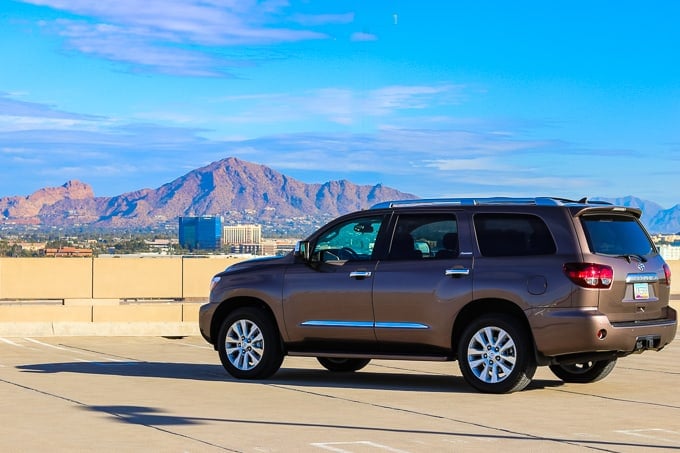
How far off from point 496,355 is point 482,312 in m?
0.52

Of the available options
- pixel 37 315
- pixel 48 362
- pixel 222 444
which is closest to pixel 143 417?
pixel 222 444

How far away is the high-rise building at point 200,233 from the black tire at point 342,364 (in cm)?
3052

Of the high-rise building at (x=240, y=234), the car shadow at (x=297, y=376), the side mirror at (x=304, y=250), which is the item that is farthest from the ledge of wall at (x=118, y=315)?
the high-rise building at (x=240, y=234)

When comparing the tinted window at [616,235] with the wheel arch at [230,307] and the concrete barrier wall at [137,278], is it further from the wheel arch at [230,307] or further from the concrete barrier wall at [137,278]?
the concrete barrier wall at [137,278]

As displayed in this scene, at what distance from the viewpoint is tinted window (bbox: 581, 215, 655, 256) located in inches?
540

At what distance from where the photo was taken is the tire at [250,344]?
598 inches

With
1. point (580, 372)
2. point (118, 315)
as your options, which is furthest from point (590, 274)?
point (118, 315)

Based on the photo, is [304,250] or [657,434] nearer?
[657,434]

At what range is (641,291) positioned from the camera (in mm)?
13812

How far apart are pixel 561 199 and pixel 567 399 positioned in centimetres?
215

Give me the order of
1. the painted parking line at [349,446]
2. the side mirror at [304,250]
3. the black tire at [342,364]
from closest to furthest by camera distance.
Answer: the painted parking line at [349,446] < the side mirror at [304,250] < the black tire at [342,364]

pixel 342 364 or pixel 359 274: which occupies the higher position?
pixel 359 274

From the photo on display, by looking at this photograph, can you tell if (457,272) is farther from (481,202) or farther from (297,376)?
(297,376)

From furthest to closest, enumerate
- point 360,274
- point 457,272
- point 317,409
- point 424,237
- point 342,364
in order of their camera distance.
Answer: point 342,364 → point 360,274 → point 424,237 → point 457,272 → point 317,409
